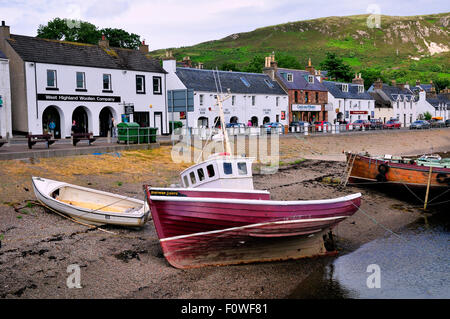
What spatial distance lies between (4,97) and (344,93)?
190 feet

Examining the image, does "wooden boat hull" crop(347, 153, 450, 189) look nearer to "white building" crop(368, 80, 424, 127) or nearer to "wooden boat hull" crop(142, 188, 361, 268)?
"wooden boat hull" crop(142, 188, 361, 268)

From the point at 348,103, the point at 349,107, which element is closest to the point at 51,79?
the point at 348,103

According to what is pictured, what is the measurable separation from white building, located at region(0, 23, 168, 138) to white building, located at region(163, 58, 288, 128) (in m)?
4.13

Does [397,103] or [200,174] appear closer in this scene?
[200,174]

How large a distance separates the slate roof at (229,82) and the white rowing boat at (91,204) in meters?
33.7

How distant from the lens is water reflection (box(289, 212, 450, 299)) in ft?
41.8

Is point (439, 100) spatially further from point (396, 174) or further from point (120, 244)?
point (120, 244)

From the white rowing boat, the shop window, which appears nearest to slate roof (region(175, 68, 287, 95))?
the shop window

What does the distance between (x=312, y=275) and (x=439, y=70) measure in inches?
7963

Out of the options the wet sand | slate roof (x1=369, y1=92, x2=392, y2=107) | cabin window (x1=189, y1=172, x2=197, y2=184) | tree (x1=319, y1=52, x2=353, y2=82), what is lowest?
the wet sand

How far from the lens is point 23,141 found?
3133cm

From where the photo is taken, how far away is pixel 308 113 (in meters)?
69.1

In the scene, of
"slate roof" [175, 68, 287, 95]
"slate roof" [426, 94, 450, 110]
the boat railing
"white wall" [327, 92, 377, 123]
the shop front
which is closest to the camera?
the boat railing
